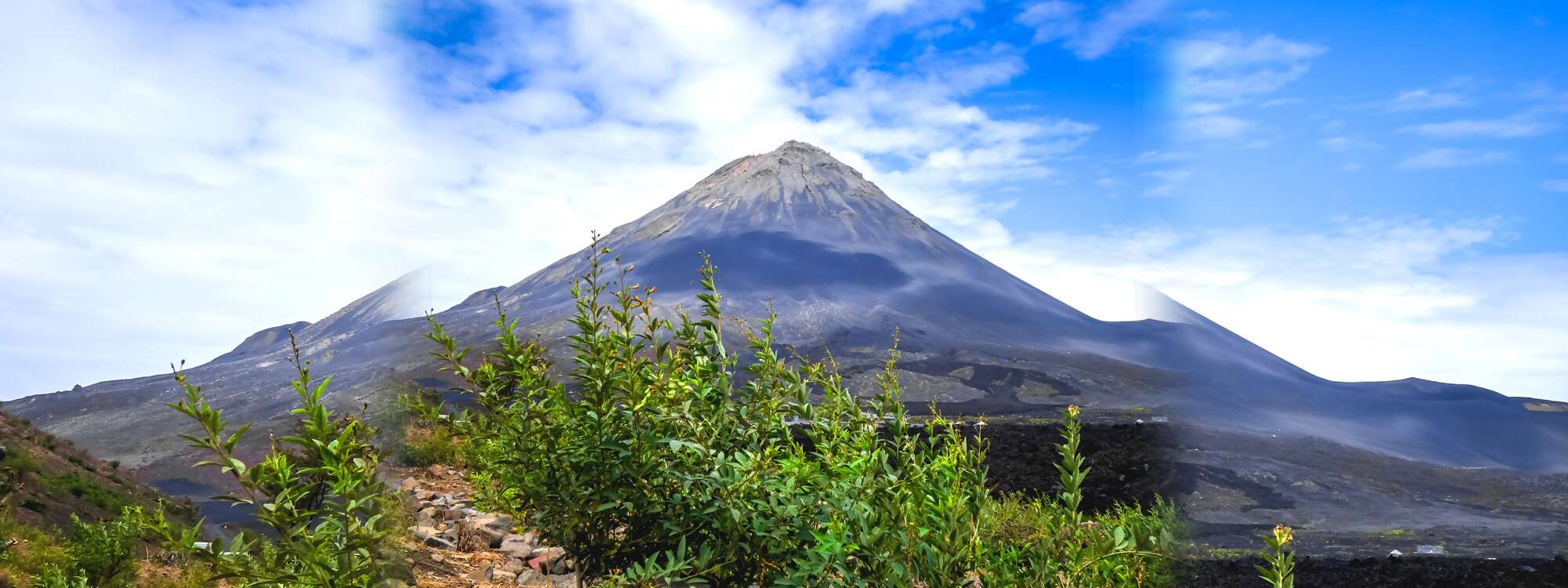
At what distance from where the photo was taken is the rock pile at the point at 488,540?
5.40 m

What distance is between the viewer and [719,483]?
274cm

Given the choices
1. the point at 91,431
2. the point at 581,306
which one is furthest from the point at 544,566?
the point at 91,431

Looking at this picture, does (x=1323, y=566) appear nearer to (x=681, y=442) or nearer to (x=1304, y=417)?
(x=681, y=442)

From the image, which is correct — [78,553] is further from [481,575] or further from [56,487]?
[481,575]

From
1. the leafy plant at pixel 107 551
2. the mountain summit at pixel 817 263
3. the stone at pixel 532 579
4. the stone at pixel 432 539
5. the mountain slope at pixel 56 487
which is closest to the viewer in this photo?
the leafy plant at pixel 107 551

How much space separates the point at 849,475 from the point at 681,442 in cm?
78

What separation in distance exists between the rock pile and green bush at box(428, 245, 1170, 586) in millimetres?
1426

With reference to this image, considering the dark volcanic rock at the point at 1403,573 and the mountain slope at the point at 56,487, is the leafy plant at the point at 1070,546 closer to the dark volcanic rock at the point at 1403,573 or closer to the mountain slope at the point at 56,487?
the dark volcanic rock at the point at 1403,573

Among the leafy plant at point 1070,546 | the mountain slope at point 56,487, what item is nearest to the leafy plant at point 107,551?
the mountain slope at point 56,487

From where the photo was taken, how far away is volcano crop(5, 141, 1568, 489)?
15.4 metres

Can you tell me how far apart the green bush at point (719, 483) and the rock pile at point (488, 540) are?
1.43 metres

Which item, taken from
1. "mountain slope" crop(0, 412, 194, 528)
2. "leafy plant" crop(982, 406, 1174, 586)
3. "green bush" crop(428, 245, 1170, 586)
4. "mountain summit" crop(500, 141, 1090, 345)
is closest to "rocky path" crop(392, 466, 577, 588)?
"green bush" crop(428, 245, 1170, 586)

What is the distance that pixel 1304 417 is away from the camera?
21047 millimetres

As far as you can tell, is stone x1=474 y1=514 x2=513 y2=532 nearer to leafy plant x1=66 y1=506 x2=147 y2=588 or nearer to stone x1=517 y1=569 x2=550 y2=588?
stone x1=517 y1=569 x2=550 y2=588
